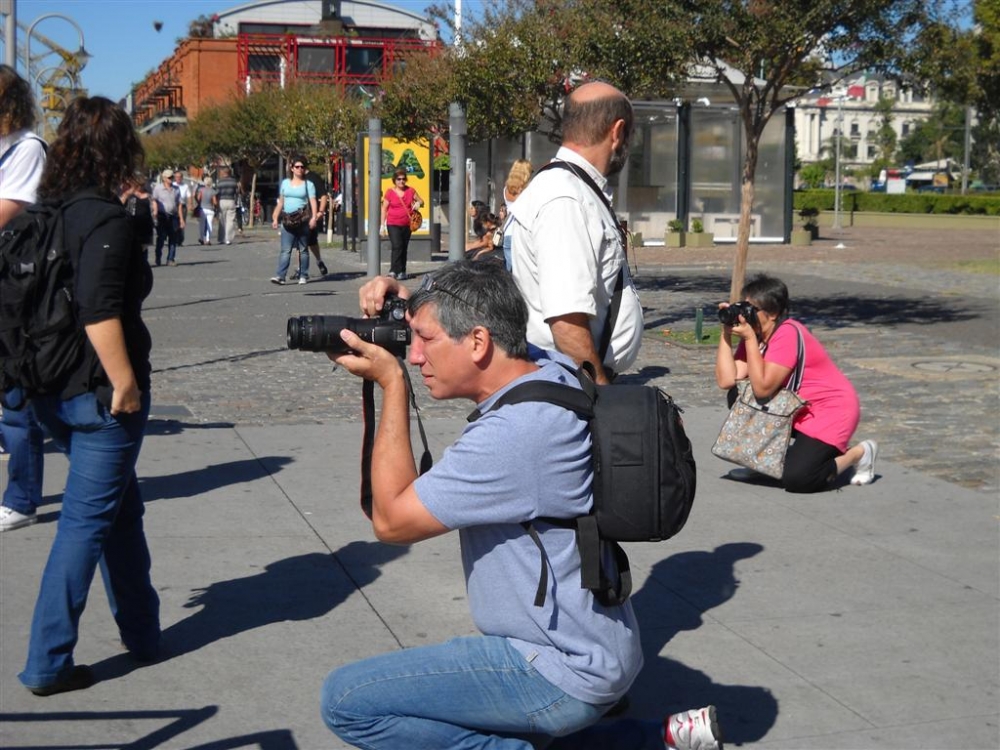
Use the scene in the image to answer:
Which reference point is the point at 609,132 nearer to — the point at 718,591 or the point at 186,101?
the point at 718,591

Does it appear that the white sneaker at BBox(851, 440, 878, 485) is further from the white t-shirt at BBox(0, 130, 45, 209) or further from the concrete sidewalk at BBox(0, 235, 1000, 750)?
the white t-shirt at BBox(0, 130, 45, 209)

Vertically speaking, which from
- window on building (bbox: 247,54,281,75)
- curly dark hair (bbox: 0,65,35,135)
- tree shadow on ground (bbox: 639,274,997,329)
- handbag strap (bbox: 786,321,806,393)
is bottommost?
tree shadow on ground (bbox: 639,274,997,329)

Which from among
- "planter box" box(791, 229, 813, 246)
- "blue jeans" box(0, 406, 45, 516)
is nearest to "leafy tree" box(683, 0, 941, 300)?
"blue jeans" box(0, 406, 45, 516)

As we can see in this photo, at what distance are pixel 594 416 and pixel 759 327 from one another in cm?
462

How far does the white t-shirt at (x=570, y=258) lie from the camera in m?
4.04

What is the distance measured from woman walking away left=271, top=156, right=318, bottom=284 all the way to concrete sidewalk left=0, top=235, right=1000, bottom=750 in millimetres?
11950

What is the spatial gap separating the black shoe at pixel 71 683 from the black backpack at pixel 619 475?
2.14 metres

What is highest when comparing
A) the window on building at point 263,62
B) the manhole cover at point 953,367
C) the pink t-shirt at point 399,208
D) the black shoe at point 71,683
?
the window on building at point 263,62

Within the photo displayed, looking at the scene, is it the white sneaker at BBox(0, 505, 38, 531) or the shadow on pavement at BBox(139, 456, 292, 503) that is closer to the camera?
the white sneaker at BBox(0, 505, 38, 531)

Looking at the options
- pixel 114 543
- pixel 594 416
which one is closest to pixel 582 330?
pixel 594 416

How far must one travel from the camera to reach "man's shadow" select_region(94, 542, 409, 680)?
4.98 metres

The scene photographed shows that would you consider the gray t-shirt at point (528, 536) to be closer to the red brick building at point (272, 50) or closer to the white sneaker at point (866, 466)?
the white sneaker at point (866, 466)

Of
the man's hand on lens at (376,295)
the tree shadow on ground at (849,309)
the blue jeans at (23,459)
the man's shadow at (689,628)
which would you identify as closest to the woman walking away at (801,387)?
the man's shadow at (689,628)

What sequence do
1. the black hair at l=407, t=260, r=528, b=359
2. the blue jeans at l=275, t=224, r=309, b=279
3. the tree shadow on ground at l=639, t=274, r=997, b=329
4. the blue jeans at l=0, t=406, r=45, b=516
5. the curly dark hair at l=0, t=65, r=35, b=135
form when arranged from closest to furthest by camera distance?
the black hair at l=407, t=260, r=528, b=359, the curly dark hair at l=0, t=65, r=35, b=135, the blue jeans at l=0, t=406, r=45, b=516, the tree shadow on ground at l=639, t=274, r=997, b=329, the blue jeans at l=275, t=224, r=309, b=279
